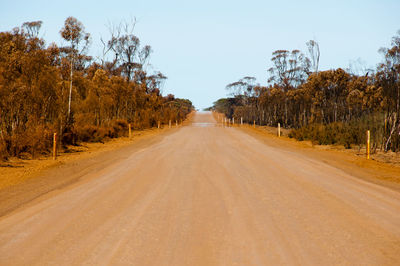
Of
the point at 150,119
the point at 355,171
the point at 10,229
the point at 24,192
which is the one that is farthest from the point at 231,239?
the point at 150,119

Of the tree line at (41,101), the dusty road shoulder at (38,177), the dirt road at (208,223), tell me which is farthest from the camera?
the tree line at (41,101)

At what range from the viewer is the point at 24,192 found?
8016 millimetres

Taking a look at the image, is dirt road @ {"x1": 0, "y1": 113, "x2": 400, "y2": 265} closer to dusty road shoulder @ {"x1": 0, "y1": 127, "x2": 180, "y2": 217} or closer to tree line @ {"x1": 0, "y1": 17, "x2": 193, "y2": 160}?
dusty road shoulder @ {"x1": 0, "y1": 127, "x2": 180, "y2": 217}

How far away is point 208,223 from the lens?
17.9 ft

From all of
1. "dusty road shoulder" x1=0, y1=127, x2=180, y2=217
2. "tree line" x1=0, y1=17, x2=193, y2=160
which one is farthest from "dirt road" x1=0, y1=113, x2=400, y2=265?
"tree line" x1=0, y1=17, x2=193, y2=160

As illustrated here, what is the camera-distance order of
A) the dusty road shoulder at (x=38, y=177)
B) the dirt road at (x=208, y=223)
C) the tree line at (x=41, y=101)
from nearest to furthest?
the dirt road at (x=208, y=223), the dusty road shoulder at (x=38, y=177), the tree line at (x=41, y=101)

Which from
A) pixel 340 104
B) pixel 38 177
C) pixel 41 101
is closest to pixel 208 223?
pixel 38 177

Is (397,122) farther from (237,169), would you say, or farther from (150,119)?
(150,119)

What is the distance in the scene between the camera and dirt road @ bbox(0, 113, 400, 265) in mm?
4184

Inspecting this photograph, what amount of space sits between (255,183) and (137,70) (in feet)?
170

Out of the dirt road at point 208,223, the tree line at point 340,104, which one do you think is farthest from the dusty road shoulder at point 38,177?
the tree line at point 340,104

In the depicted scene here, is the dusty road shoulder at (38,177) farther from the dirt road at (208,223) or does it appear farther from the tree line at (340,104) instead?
the tree line at (340,104)

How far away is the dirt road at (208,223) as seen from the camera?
4.18 m

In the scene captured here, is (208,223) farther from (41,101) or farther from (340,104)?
(340,104)
